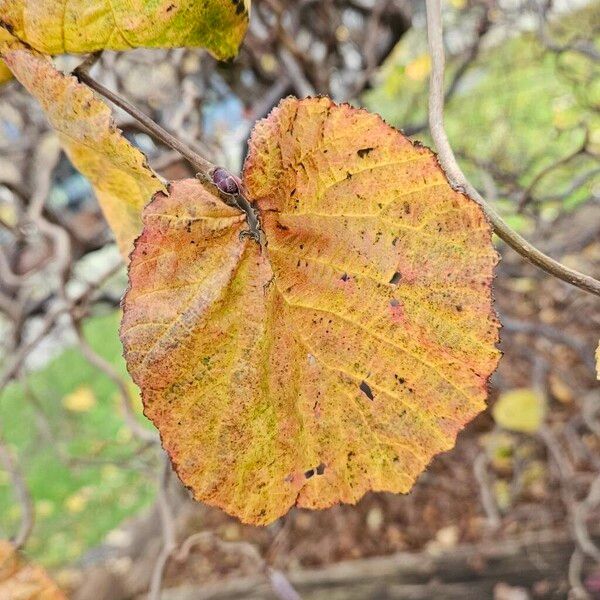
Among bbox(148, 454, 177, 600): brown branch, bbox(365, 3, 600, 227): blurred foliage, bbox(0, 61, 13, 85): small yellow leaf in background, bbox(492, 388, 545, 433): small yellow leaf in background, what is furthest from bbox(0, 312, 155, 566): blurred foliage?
bbox(0, 61, 13, 85): small yellow leaf in background

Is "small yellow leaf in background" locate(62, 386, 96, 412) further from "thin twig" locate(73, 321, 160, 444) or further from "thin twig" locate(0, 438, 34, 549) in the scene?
"thin twig" locate(0, 438, 34, 549)

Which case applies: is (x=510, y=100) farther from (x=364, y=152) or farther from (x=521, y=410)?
(x=364, y=152)

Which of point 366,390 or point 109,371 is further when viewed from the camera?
point 109,371

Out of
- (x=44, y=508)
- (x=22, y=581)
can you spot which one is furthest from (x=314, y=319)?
(x=44, y=508)

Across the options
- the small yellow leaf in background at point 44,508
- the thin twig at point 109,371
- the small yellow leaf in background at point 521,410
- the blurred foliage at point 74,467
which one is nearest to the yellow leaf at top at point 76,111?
the thin twig at point 109,371

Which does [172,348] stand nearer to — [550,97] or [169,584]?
[169,584]

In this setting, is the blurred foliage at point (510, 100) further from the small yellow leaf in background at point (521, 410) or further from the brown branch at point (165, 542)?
the brown branch at point (165, 542)
